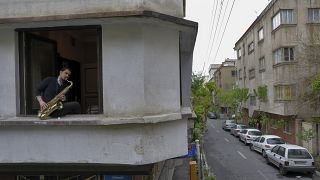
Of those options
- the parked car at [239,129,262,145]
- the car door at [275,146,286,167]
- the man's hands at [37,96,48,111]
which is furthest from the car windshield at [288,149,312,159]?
the man's hands at [37,96,48,111]

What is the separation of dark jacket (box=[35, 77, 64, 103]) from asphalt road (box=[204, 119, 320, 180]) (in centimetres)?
1699

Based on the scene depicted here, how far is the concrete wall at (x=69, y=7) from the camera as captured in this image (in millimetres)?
6730

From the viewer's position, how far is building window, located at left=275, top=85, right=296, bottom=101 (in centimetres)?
3400

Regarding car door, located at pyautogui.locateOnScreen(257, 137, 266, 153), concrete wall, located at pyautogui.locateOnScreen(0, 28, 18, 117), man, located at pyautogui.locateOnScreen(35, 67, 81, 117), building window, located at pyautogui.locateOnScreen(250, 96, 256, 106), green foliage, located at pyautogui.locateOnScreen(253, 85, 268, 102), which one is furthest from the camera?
building window, located at pyautogui.locateOnScreen(250, 96, 256, 106)

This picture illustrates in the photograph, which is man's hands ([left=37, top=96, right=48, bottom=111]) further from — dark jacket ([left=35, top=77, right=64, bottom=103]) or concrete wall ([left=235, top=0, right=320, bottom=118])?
concrete wall ([left=235, top=0, right=320, bottom=118])

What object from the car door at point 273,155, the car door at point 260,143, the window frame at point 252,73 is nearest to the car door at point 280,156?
the car door at point 273,155

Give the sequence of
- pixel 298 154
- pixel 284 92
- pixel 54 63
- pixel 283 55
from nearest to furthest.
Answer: pixel 54 63 → pixel 298 154 → pixel 283 55 → pixel 284 92

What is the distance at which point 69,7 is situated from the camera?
6879 millimetres

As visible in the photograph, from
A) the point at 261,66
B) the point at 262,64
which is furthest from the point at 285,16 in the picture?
the point at 261,66

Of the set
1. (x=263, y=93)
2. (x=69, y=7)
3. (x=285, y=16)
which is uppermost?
(x=285, y=16)

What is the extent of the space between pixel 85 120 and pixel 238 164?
73.1 feet

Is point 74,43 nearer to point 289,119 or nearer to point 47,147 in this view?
point 47,147

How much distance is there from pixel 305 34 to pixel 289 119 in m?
7.20

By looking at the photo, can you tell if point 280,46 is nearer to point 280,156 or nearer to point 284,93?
point 284,93
